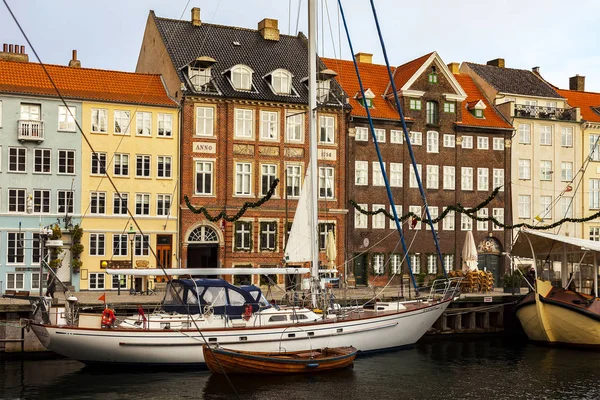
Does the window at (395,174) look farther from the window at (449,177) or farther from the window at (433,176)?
the window at (449,177)

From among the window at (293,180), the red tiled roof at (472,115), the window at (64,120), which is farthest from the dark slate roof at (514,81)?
the window at (64,120)

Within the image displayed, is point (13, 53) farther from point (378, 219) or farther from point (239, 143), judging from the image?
point (378, 219)

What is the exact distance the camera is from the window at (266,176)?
174ft

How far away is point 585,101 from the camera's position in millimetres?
67812

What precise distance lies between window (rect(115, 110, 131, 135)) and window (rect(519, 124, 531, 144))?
91.3 feet

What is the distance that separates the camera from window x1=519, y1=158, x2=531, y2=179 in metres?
61.7

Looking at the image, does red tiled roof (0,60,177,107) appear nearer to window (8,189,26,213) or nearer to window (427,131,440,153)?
window (8,189,26,213)

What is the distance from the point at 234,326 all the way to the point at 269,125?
2283 centimetres

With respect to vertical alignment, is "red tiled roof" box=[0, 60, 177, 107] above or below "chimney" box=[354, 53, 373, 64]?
below

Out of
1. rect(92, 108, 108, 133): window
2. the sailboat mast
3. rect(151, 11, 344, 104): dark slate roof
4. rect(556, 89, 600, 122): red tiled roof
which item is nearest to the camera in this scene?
the sailboat mast

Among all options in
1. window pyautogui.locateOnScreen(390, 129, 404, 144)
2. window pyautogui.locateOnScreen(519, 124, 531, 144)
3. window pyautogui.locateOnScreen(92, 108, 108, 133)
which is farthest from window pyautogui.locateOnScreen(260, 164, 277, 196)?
window pyautogui.locateOnScreen(519, 124, 531, 144)

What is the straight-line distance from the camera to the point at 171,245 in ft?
166

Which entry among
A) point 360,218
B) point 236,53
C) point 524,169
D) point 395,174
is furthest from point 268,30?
point 524,169

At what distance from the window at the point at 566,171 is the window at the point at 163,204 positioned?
29.0 meters
